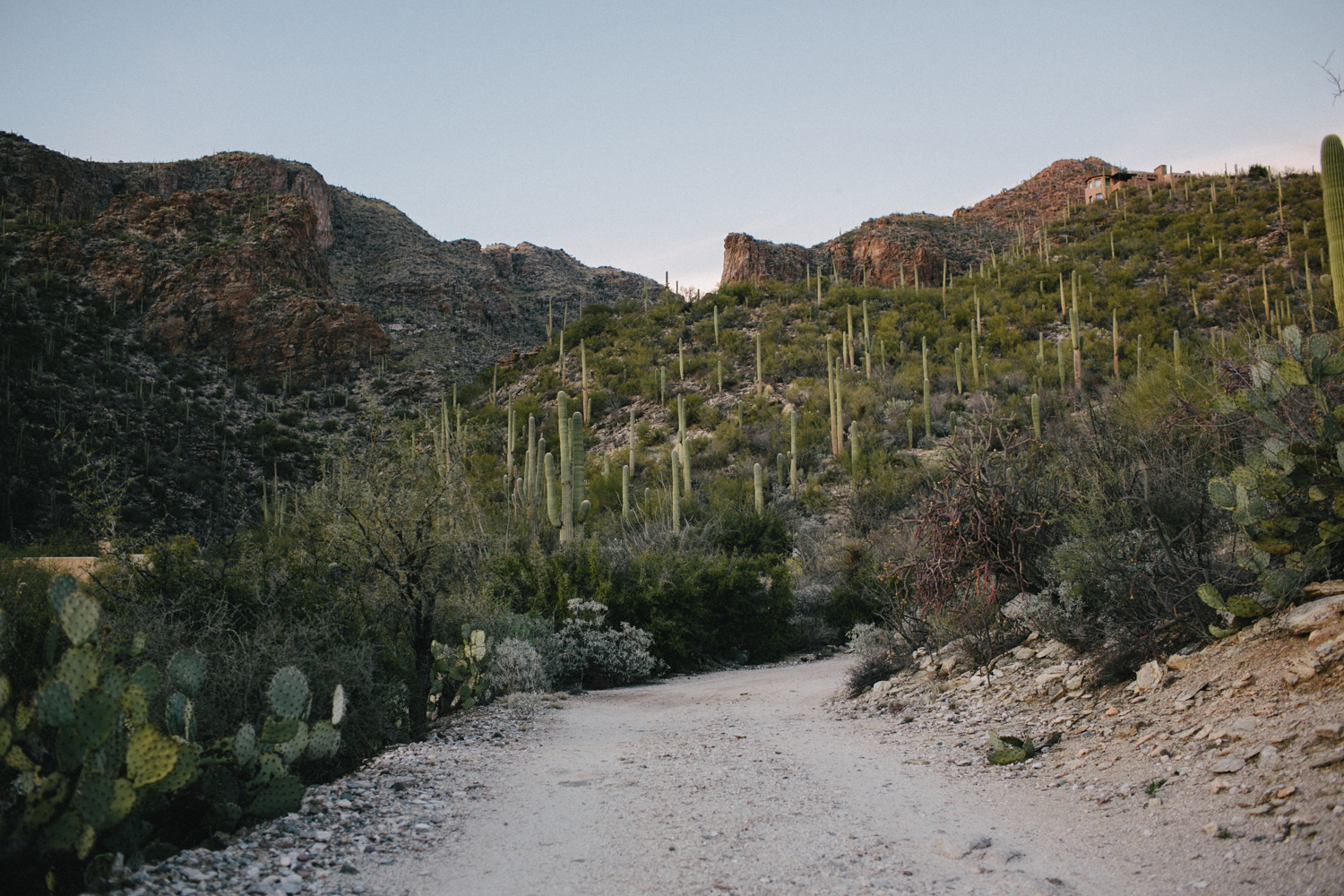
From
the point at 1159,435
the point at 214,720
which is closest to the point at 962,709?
the point at 1159,435

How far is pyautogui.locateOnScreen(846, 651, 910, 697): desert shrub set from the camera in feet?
25.5

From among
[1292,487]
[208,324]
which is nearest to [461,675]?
[1292,487]

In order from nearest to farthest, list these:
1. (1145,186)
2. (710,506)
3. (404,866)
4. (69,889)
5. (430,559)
A: (69,889) < (404,866) < (430,559) < (710,506) < (1145,186)

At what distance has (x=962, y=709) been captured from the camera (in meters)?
6.09

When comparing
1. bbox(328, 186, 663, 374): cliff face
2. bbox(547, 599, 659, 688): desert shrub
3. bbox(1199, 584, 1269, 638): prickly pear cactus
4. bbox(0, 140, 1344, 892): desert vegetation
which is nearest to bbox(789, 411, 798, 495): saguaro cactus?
bbox(0, 140, 1344, 892): desert vegetation

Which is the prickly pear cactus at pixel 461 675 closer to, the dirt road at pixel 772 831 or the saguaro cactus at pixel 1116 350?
the dirt road at pixel 772 831

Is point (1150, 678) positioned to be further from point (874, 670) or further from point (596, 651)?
point (596, 651)

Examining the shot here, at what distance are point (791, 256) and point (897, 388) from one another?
86.5 feet

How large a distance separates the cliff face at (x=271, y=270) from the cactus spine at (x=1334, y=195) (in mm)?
37440

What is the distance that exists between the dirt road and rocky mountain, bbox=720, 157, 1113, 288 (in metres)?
40.7

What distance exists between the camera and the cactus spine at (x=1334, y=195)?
7.81 m

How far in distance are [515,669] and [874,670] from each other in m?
3.81

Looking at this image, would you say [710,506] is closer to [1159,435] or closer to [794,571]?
[794,571]

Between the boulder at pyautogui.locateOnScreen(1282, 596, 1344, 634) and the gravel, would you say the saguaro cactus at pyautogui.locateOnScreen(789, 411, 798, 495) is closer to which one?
the gravel
